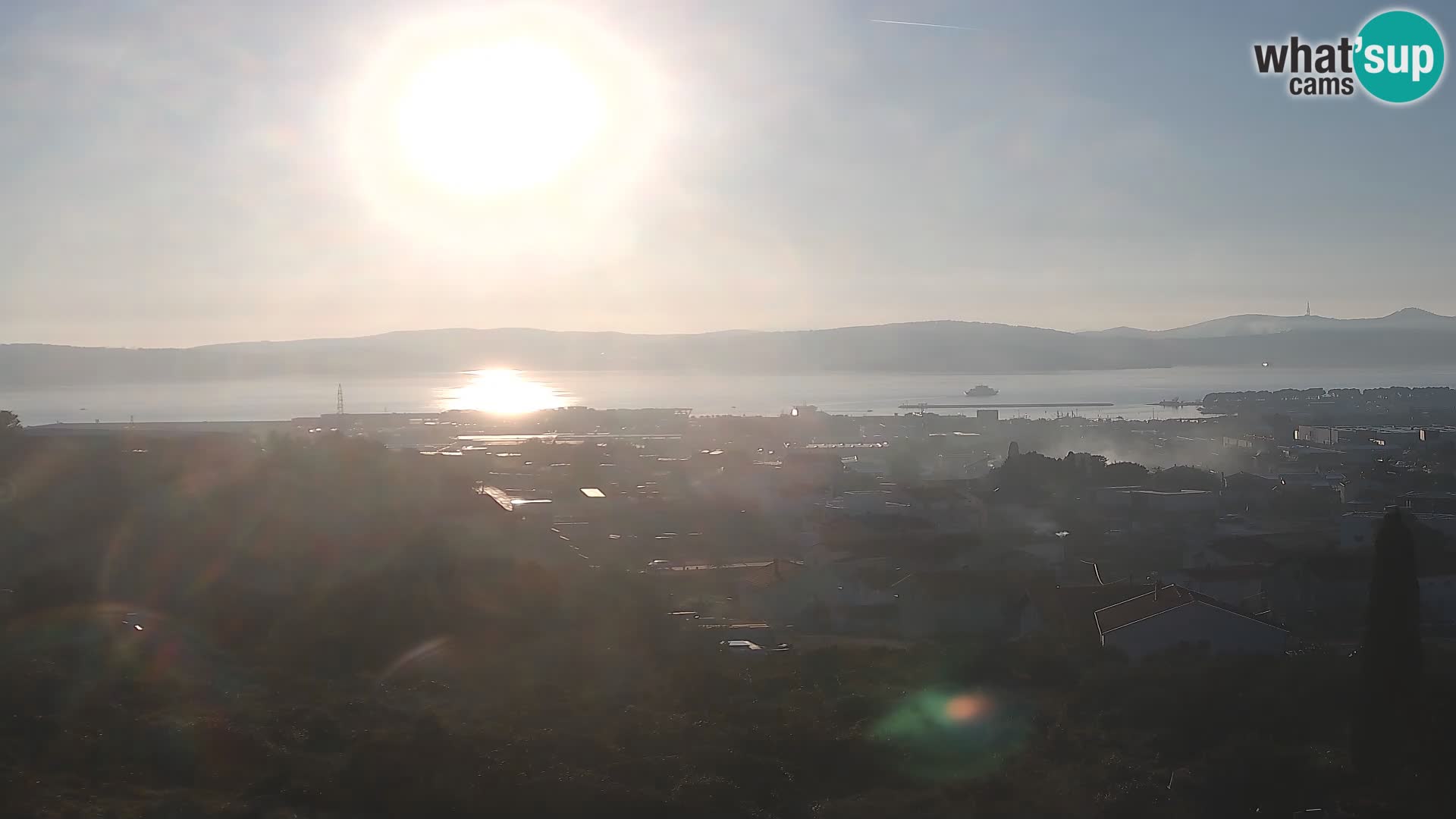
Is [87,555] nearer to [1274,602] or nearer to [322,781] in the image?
[322,781]

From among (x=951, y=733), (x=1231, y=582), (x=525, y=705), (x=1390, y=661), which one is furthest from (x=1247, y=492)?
(x=525, y=705)

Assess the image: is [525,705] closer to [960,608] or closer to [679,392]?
[960,608]

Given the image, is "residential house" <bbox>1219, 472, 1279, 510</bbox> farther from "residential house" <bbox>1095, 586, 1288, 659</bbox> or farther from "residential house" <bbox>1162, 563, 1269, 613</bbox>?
"residential house" <bbox>1095, 586, 1288, 659</bbox>

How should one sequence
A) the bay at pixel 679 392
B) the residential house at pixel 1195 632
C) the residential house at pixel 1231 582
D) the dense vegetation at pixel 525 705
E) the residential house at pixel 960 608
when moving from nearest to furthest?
the dense vegetation at pixel 525 705, the residential house at pixel 1195 632, the residential house at pixel 960 608, the residential house at pixel 1231 582, the bay at pixel 679 392

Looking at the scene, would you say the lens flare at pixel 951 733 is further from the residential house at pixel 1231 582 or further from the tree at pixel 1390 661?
the residential house at pixel 1231 582

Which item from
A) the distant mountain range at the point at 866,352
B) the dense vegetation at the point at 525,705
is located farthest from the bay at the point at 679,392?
the dense vegetation at the point at 525,705

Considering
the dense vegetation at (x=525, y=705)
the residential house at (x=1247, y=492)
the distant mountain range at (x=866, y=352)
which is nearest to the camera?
the dense vegetation at (x=525, y=705)

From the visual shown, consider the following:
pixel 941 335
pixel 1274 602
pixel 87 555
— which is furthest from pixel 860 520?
pixel 941 335
